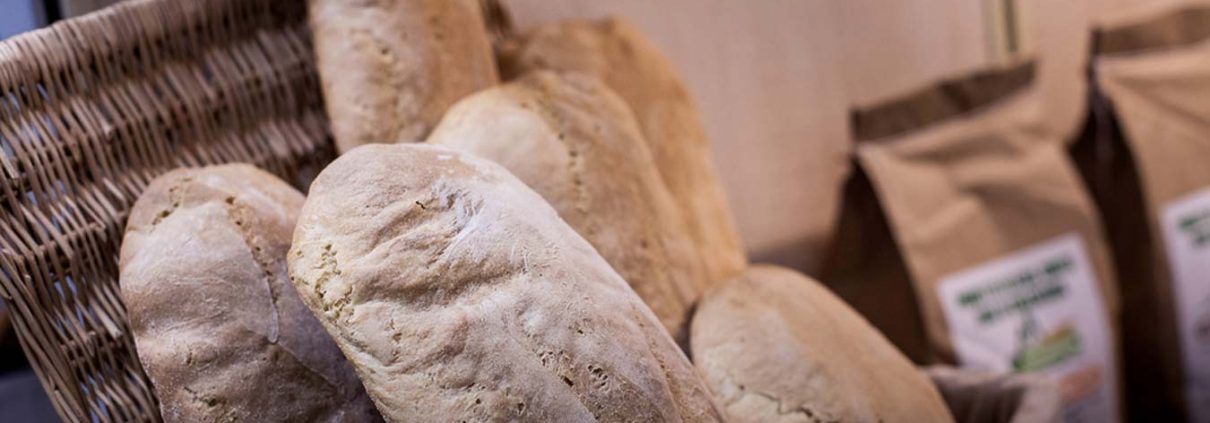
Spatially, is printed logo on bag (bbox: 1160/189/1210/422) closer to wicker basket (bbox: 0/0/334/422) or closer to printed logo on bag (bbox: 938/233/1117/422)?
printed logo on bag (bbox: 938/233/1117/422)

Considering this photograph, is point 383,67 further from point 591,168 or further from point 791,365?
point 791,365

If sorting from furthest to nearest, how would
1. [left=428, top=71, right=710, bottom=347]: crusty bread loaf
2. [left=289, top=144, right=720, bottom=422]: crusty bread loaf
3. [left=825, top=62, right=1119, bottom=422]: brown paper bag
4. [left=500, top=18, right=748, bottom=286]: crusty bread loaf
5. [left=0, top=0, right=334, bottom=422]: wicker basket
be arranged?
[left=825, top=62, right=1119, bottom=422]: brown paper bag → [left=500, top=18, right=748, bottom=286]: crusty bread loaf → [left=428, top=71, right=710, bottom=347]: crusty bread loaf → [left=0, top=0, right=334, bottom=422]: wicker basket → [left=289, top=144, right=720, bottom=422]: crusty bread loaf

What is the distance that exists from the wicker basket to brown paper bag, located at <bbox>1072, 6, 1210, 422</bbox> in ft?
3.73

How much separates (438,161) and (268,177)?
7.6 inches

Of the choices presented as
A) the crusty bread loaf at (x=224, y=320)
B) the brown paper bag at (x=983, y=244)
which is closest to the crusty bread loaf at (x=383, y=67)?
the crusty bread loaf at (x=224, y=320)

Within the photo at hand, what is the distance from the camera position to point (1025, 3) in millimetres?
1812

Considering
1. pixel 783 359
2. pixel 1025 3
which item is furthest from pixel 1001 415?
pixel 1025 3

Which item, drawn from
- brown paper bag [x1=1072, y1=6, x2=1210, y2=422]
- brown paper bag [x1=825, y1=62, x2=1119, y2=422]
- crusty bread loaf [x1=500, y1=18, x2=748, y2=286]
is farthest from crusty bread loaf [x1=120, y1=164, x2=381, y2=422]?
brown paper bag [x1=1072, y1=6, x2=1210, y2=422]

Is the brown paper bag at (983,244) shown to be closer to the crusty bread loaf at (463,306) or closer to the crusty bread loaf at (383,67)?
the crusty bread loaf at (383,67)

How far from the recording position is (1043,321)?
159 cm

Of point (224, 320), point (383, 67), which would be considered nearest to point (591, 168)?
point (383, 67)

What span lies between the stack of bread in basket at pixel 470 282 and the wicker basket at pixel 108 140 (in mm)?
62

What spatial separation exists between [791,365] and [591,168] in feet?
0.78

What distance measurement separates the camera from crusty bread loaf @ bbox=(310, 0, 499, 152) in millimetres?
1039
